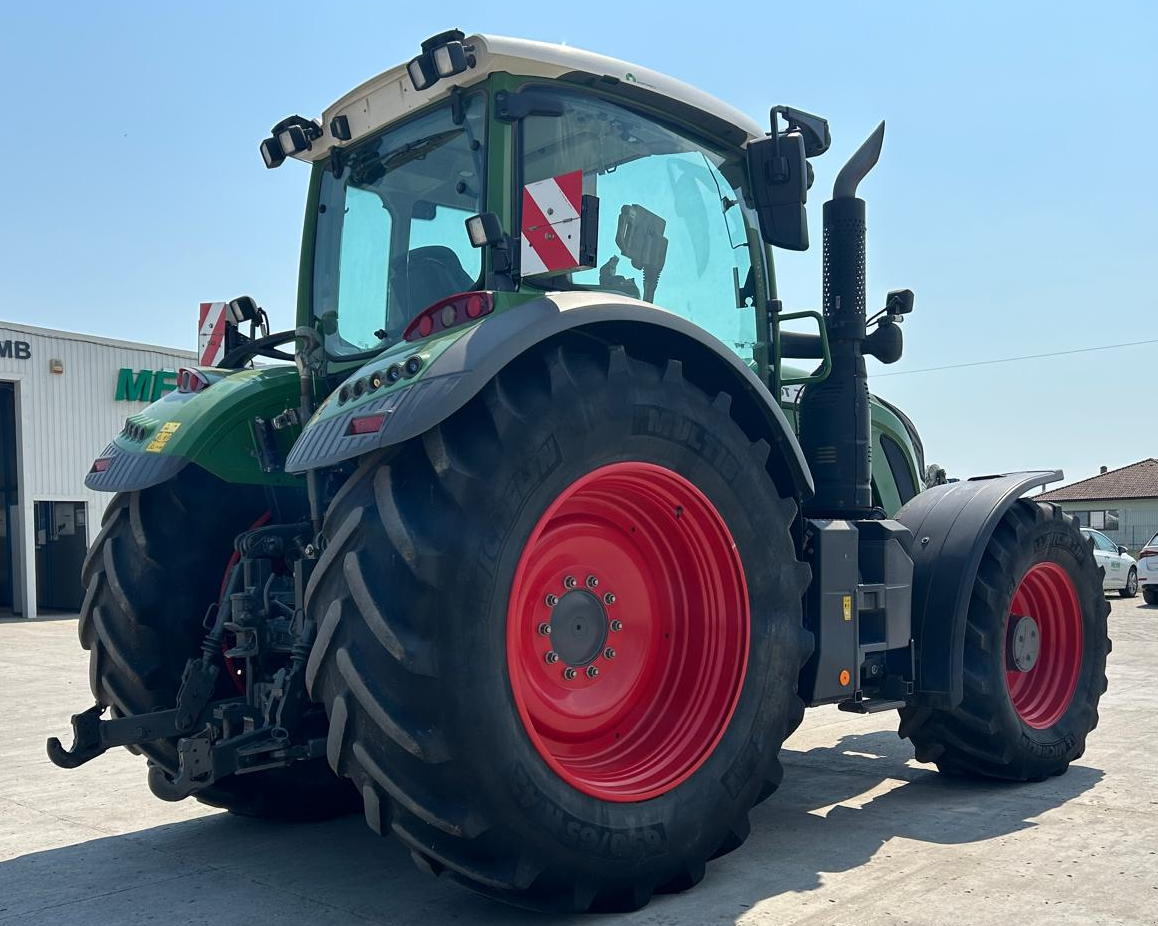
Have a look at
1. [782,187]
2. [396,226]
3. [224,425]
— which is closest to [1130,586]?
[782,187]

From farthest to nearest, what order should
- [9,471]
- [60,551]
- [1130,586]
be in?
[1130,586], [60,551], [9,471]

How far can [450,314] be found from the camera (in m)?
3.75

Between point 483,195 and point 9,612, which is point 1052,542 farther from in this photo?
point 9,612

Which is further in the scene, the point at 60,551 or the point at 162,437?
the point at 60,551

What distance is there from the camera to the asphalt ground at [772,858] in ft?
11.9

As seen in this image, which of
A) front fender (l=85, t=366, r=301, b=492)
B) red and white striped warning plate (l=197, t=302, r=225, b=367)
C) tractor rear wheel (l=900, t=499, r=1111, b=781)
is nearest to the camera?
front fender (l=85, t=366, r=301, b=492)

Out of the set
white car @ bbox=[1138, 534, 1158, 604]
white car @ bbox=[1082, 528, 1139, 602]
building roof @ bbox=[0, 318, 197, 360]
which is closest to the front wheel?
white car @ bbox=[1082, 528, 1139, 602]

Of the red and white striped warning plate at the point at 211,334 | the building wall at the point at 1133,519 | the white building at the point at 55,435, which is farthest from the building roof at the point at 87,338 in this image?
the building wall at the point at 1133,519

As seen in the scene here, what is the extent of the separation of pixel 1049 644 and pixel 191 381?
447cm

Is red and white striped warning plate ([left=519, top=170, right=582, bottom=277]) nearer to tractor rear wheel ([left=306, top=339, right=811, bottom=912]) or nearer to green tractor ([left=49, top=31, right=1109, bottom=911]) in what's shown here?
green tractor ([left=49, top=31, right=1109, bottom=911])

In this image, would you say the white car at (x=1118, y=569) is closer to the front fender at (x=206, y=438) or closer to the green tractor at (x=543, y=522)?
the green tractor at (x=543, y=522)

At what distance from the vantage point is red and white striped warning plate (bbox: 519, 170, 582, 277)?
12.4ft

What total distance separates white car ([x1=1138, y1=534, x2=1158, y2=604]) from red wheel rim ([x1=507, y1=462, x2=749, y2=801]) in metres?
19.1

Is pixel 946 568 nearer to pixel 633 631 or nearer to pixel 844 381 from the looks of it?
pixel 844 381
